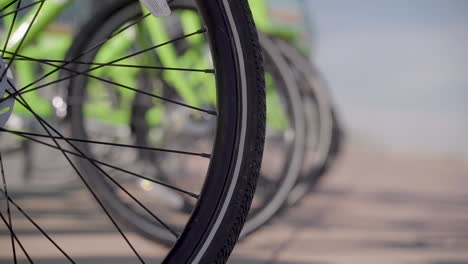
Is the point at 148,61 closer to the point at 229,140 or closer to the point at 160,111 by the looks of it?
the point at 160,111

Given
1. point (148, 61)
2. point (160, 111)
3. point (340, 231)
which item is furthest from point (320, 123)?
point (148, 61)

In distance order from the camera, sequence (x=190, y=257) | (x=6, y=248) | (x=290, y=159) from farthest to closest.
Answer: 1. (x=290, y=159)
2. (x=6, y=248)
3. (x=190, y=257)

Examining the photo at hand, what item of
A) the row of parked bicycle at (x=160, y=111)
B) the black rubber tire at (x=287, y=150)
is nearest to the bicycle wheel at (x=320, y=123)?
the row of parked bicycle at (x=160, y=111)

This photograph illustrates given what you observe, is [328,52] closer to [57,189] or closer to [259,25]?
[57,189]

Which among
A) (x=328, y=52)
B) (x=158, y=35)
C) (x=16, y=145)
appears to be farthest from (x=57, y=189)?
(x=328, y=52)

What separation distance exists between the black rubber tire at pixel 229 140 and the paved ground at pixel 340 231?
104 cm

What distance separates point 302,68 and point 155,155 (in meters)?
0.70

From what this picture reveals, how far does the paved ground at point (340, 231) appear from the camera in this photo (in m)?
2.61

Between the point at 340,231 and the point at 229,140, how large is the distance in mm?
1888

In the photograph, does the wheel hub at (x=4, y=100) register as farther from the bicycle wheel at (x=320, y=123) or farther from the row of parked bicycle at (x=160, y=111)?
the bicycle wheel at (x=320, y=123)

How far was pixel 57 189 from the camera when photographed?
169 inches

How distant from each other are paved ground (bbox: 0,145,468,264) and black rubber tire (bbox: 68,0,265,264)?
1035mm

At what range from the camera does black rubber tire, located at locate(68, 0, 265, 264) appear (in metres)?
1.40

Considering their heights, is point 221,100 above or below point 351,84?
below
